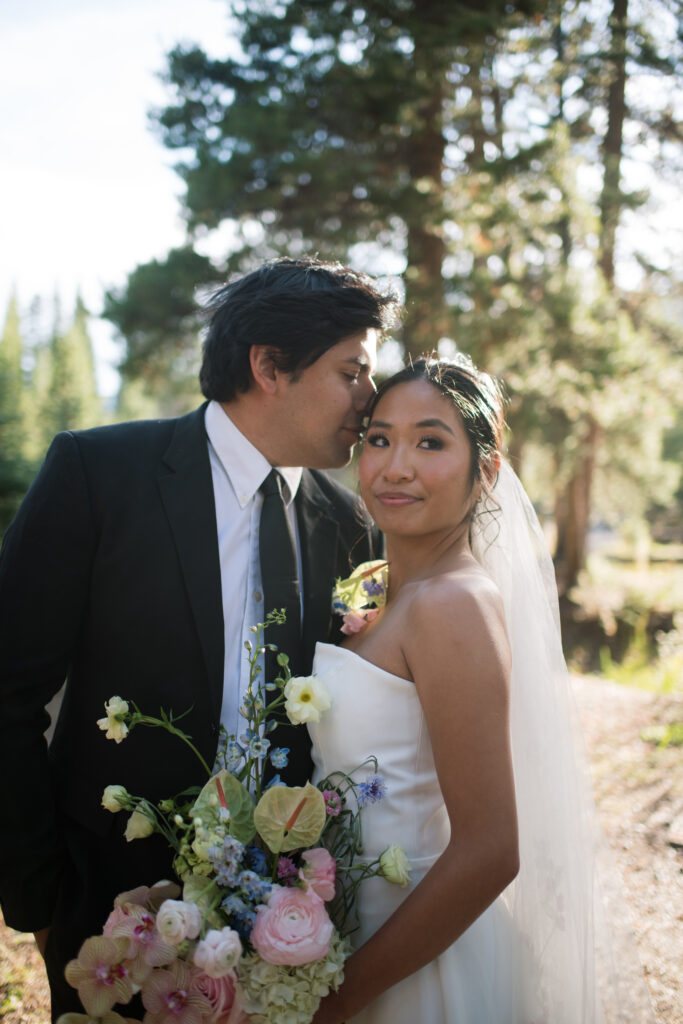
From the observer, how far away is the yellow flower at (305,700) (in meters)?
1.78

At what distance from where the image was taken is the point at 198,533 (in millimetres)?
2369

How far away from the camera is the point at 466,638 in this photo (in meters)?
1.88

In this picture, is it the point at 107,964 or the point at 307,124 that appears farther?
the point at 307,124

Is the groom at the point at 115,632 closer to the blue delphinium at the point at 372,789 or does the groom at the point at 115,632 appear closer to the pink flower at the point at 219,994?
the blue delphinium at the point at 372,789

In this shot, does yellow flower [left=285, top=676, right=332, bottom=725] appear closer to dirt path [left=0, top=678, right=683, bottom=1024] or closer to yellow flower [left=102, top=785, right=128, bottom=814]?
yellow flower [left=102, top=785, right=128, bottom=814]

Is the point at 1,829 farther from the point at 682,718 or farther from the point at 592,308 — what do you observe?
the point at 592,308

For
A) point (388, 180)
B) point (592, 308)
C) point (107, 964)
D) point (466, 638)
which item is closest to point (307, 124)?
point (388, 180)

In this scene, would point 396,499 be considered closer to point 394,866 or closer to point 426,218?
point 394,866

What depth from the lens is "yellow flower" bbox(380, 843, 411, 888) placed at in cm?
175

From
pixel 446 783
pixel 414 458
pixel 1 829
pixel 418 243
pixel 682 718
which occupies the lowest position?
pixel 682 718

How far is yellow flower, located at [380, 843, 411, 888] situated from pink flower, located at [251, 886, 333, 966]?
0.22 metres

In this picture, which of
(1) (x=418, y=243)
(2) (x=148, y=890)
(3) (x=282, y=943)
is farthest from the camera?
(1) (x=418, y=243)

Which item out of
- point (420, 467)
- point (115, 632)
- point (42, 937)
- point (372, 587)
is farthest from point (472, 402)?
point (42, 937)

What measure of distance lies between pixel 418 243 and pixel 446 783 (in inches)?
347
